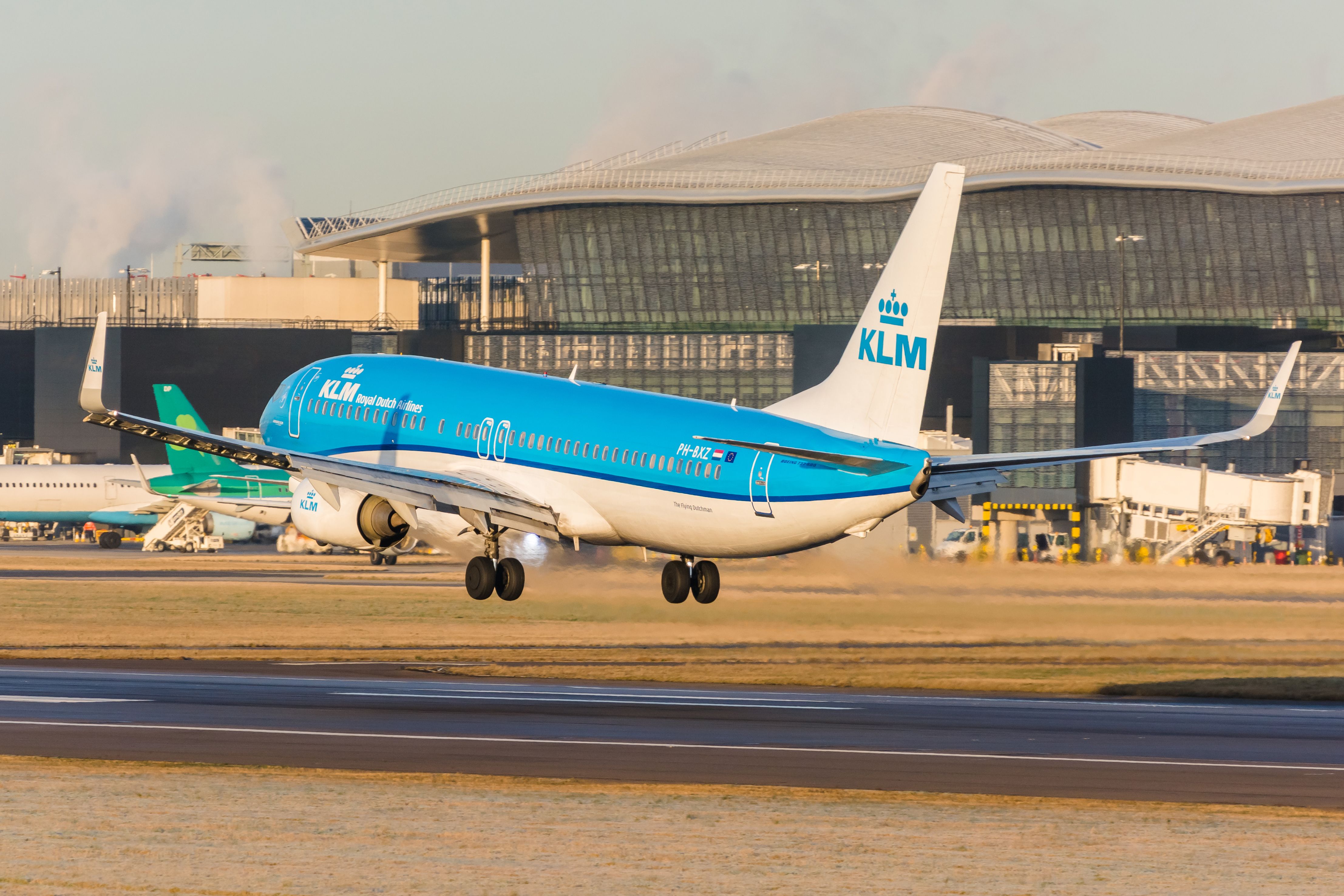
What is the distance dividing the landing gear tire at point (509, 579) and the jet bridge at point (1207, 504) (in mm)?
72159

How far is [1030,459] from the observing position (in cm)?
4094

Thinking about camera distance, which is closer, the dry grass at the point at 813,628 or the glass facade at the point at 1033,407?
the dry grass at the point at 813,628

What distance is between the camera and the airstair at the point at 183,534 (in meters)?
124

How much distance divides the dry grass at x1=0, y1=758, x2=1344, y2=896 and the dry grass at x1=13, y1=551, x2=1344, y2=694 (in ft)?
67.5

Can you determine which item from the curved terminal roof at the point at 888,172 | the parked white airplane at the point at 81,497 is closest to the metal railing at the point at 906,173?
the curved terminal roof at the point at 888,172

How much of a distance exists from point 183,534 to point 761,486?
9099cm

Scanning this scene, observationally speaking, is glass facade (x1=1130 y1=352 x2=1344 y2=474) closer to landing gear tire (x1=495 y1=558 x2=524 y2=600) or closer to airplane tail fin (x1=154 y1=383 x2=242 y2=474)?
airplane tail fin (x1=154 y1=383 x2=242 y2=474)

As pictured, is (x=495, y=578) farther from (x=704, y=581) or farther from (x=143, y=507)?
(x=143, y=507)

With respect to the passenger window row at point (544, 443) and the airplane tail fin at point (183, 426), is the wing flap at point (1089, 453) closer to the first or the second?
the passenger window row at point (544, 443)

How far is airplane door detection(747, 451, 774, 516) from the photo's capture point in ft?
136

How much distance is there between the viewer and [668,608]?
53.7m

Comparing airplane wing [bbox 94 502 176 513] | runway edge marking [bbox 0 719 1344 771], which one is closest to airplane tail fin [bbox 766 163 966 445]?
runway edge marking [bbox 0 719 1344 771]

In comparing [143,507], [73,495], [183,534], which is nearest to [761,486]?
[183,534]

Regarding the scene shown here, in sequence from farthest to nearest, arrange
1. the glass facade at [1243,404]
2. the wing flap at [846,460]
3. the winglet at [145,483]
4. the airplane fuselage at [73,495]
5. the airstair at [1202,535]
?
the glass facade at [1243,404]
the airplane fuselage at [73,495]
the winglet at [145,483]
the airstair at [1202,535]
the wing flap at [846,460]
